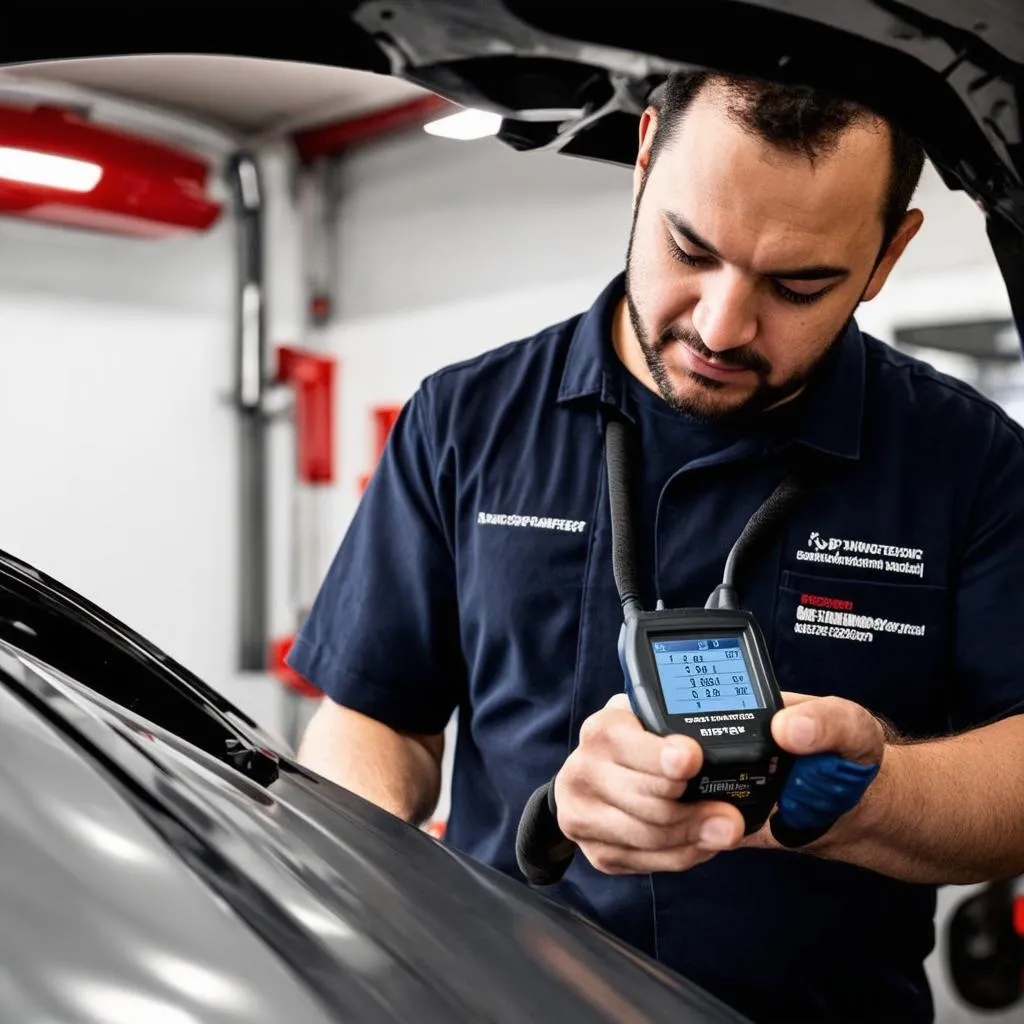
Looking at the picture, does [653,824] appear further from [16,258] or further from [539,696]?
[16,258]

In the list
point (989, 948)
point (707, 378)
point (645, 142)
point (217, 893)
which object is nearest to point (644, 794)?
point (217, 893)

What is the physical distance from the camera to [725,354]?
932mm

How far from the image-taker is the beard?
0.94 metres

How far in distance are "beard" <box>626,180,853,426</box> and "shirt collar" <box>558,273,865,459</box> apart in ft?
0.11

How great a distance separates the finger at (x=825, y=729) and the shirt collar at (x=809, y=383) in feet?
1.20

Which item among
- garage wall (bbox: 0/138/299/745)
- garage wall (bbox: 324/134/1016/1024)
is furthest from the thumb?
garage wall (bbox: 0/138/299/745)

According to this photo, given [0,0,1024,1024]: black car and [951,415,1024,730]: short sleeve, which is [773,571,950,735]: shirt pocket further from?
[0,0,1024,1024]: black car

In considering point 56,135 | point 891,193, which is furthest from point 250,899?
point 56,135

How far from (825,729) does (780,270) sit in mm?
340

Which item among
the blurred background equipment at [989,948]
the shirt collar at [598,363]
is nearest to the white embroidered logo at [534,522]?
the shirt collar at [598,363]

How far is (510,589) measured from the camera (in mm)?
1069

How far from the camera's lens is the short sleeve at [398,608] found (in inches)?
44.3

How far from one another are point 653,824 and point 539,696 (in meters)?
0.35

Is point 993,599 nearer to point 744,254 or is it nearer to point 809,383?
point 809,383
